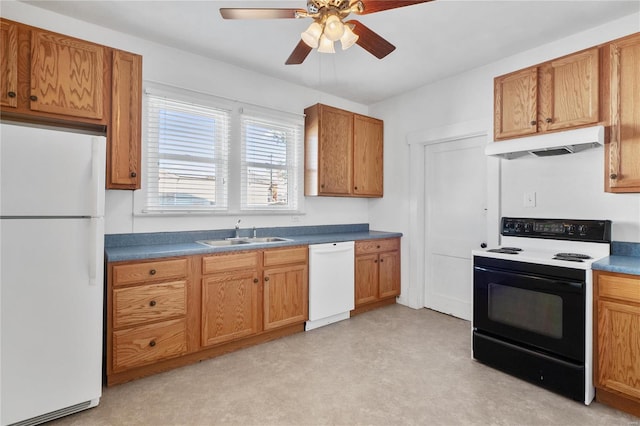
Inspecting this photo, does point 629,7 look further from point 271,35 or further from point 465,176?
point 271,35

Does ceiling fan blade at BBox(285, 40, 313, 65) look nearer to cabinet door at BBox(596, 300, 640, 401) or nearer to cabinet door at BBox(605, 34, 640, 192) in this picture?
cabinet door at BBox(605, 34, 640, 192)

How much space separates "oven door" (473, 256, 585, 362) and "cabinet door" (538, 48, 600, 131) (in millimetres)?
1152

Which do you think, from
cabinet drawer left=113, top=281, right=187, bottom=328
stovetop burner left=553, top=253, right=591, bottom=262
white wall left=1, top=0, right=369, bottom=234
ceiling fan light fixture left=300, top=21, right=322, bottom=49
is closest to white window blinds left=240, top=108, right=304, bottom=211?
white wall left=1, top=0, right=369, bottom=234

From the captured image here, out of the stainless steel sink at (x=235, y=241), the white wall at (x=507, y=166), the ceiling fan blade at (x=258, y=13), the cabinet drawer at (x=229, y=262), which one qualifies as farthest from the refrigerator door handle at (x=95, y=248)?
the white wall at (x=507, y=166)

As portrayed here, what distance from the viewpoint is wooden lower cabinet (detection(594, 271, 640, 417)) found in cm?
195

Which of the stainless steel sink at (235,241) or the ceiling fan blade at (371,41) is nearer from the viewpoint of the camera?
the ceiling fan blade at (371,41)

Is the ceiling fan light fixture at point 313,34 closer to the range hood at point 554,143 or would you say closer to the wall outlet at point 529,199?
the range hood at point 554,143

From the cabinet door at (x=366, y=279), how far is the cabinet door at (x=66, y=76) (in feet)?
9.28

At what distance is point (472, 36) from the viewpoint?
9.11ft

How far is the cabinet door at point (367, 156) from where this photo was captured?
4094mm

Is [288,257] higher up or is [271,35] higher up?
[271,35]

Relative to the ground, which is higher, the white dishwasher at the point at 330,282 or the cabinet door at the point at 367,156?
the cabinet door at the point at 367,156

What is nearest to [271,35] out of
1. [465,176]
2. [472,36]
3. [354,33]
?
[354,33]

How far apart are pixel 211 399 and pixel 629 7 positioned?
158 inches
